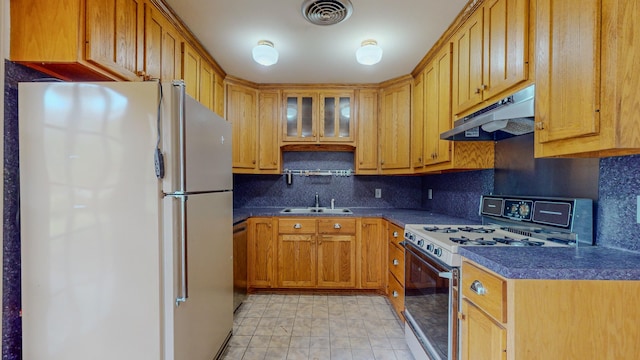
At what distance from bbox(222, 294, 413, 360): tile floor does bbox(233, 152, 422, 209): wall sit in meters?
1.13

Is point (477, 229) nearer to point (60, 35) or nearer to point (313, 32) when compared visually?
point (313, 32)

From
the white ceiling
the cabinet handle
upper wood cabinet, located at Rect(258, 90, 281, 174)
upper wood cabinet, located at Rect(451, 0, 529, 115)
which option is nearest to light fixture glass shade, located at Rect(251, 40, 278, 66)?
the white ceiling

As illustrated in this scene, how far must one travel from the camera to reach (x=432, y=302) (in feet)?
5.44

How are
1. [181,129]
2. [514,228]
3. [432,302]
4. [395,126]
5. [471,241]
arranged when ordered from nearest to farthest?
[181,129]
[471,241]
[432,302]
[514,228]
[395,126]

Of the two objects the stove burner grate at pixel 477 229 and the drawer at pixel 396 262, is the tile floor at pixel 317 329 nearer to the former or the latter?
the drawer at pixel 396 262

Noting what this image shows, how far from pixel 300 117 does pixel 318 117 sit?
0.21 metres

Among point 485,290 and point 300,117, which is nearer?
point 485,290

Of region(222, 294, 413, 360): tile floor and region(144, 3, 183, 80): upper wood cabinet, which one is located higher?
region(144, 3, 183, 80): upper wood cabinet

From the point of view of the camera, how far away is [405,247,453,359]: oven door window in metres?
1.51

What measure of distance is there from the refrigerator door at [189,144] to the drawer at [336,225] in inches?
53.9

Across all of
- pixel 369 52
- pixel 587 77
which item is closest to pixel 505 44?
pixel 587 77

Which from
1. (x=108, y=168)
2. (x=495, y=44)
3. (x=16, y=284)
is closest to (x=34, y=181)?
(x=108, y=168)

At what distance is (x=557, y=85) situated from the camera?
1188 millimetres

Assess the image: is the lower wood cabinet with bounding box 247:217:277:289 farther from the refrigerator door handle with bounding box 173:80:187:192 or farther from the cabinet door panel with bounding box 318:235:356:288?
the refrigerator door handle with bounding box 173:80:187:192
